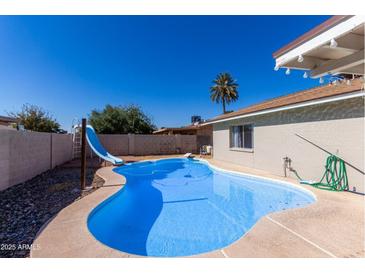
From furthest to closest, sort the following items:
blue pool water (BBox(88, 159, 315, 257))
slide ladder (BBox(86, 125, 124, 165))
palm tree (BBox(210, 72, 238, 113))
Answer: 1. palm tree (BBox(210, 72, 238, 113))
2. slide ladder (BBox(86, 125, 124, 165))
3. blue pool water (BBox(88, 159, 315, 257))

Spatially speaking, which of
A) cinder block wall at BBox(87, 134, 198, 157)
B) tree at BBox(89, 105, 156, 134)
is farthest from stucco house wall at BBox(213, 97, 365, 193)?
tree at BBox(89, 105, 156, 134)

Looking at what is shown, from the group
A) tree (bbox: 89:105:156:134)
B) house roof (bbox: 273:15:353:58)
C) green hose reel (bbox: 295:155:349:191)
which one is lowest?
green hose reel (bbox: 295:155:349:191)

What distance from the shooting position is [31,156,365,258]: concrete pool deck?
107 inches

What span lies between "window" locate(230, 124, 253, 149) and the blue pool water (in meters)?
2.99

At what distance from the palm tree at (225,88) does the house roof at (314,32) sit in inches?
1213

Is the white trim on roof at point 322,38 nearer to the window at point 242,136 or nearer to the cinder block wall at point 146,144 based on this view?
the window at point 242,136

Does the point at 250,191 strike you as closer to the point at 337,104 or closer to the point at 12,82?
the point at 337,104

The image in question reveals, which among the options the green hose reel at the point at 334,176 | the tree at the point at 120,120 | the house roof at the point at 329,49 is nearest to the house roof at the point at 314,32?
the house roof at the point at 329,49

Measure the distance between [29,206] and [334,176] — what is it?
9.12 m

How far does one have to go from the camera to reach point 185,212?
5.56 meters

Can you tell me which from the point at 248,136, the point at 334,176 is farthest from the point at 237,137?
the point at 334,176

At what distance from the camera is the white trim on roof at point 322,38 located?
1.99 m

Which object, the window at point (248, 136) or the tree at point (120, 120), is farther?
the tree at point (120, 120)

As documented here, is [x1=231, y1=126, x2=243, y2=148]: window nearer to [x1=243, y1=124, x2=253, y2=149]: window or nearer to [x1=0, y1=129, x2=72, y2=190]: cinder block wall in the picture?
[x1=243, y1=124, x2=253, y2=149]: window
